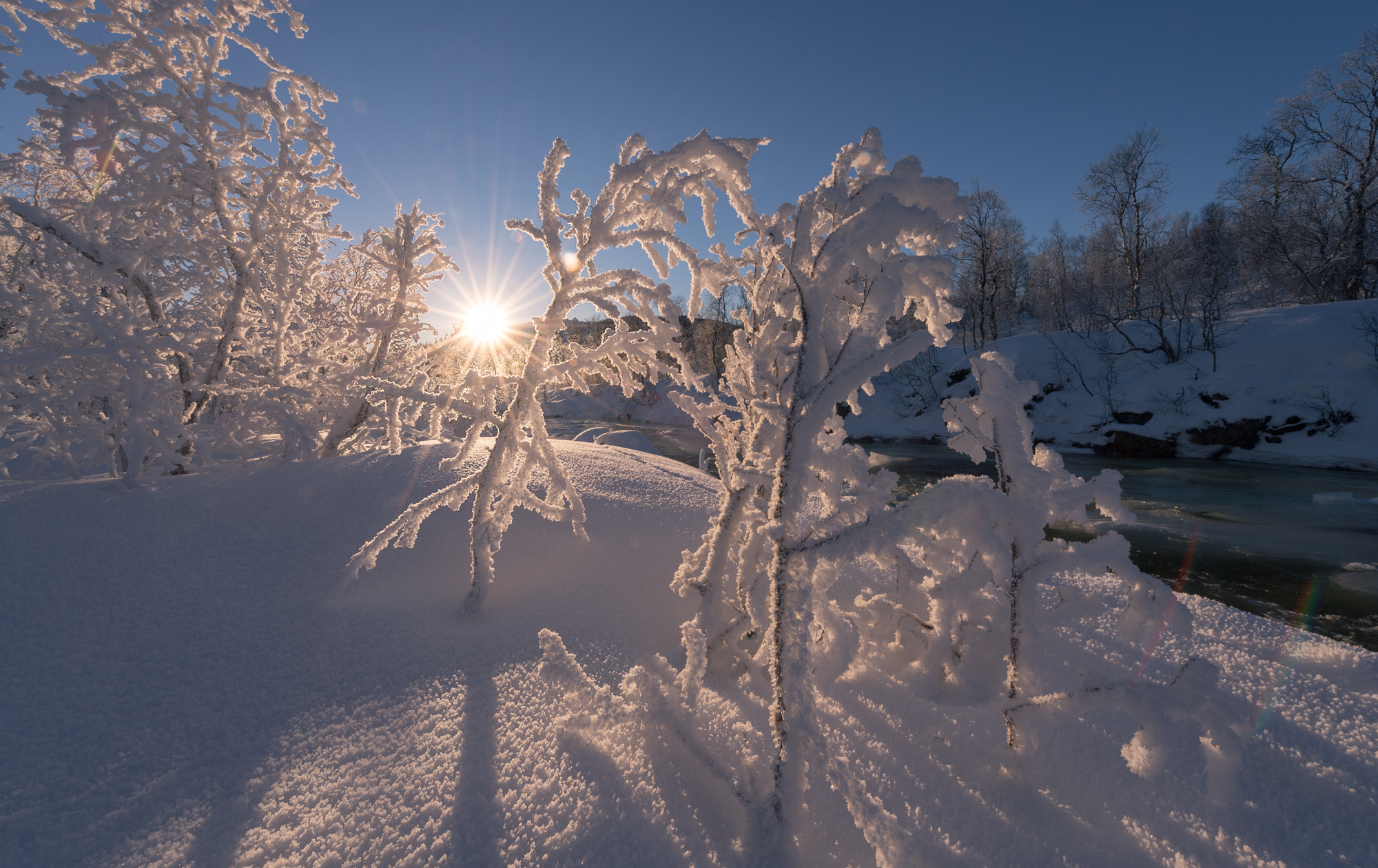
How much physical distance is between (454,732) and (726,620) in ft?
3.31

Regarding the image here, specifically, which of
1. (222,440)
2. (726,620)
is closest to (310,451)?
(222,440)

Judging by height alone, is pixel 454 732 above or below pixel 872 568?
above

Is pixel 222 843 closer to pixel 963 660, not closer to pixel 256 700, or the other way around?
pixel 256 700

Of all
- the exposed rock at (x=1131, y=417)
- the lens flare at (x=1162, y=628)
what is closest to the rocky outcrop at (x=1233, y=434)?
the exposed rock at (x=1131, y=417)

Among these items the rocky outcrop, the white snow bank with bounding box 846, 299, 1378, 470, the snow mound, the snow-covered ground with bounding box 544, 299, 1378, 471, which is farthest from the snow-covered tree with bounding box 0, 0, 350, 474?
the rocky outcrop

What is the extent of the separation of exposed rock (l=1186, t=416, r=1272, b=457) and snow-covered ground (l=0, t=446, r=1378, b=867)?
15.3m

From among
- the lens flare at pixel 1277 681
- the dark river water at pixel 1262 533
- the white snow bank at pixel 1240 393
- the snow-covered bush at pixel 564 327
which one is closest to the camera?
the lens flare at pixel 1277 681

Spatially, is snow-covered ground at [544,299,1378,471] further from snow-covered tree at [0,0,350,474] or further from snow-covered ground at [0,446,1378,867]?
snow-covered ground at [0,446,1378,867]

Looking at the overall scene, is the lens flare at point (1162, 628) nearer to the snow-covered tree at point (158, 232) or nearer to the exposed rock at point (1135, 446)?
the snow-covered tree at point (158, 232)

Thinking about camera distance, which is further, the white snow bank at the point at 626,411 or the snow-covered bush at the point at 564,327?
the white snow bank at the point at 626,411

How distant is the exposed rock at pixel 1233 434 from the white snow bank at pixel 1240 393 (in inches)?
0.9

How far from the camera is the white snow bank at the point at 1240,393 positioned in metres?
12.0

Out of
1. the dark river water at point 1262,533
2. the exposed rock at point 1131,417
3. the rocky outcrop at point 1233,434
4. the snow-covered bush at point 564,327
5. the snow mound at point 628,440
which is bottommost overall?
the dark river water at point 1262,533

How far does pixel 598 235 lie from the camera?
2252 millimetres
